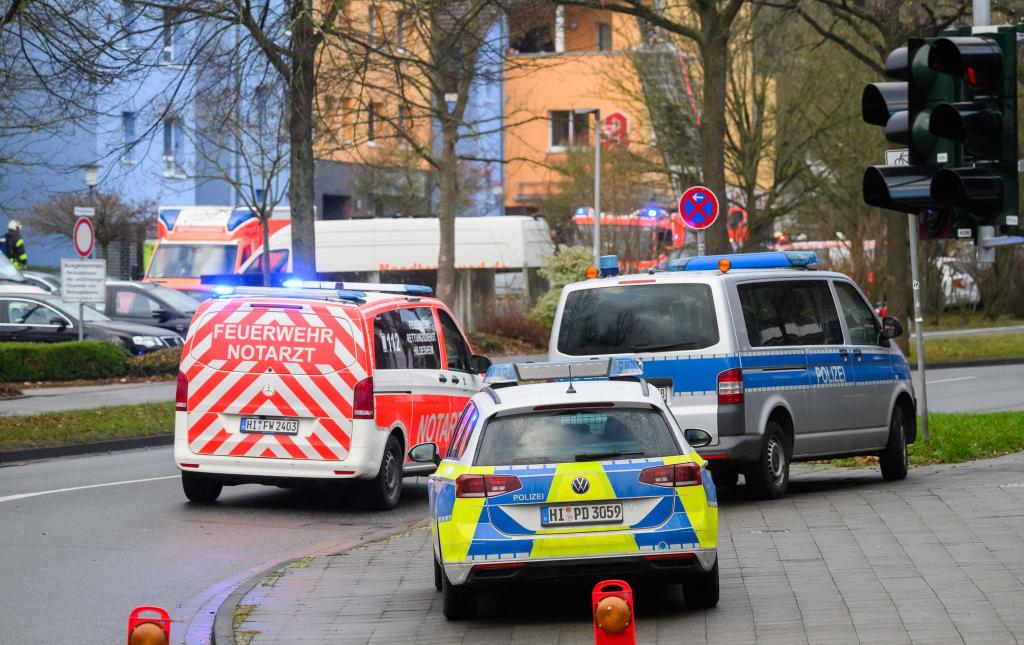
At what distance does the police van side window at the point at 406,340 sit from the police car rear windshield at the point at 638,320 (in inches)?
68.0

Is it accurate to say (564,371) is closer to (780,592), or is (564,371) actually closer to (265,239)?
(780,592)

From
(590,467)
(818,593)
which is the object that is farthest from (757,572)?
(590,467)

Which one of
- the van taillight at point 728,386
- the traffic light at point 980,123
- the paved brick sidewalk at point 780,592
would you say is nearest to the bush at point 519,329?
the van taillight at point 728,386

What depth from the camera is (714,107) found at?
23.9m

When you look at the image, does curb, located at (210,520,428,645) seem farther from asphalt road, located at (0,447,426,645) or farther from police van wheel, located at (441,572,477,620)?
police van wheel, located at (441,572,477,620)

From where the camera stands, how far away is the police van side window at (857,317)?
14.8 metres

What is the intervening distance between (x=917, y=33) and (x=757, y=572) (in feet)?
61.0

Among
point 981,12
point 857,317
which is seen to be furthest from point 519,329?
point 981,12

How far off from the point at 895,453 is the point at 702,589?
23.0ft

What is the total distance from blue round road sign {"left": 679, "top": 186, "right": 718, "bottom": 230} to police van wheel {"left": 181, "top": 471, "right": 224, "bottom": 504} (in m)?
7.94

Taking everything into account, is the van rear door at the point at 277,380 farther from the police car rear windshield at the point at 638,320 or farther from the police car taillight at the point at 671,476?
the police car taillight at the point at 671,476

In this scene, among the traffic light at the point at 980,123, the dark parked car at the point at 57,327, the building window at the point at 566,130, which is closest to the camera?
the traffic light at the point at 980,123

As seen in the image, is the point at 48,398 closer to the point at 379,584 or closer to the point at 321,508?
the point at 321,508

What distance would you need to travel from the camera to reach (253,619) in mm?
9062
